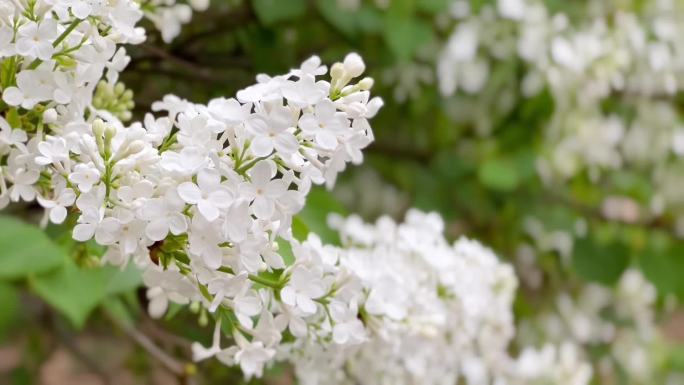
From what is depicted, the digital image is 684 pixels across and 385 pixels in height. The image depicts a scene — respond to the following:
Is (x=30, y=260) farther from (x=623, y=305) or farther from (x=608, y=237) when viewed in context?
(x=623, y=305)

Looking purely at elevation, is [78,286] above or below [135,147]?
below

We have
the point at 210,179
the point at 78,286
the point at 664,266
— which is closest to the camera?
the point at 210,179

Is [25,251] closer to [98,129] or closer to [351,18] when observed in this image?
[98,129]

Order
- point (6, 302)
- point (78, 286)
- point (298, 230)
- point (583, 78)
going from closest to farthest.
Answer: point (298, 230) < point (78, 286) < point (6, 302) < point (583, 78)

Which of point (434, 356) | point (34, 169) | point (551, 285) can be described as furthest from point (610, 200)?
point (34, 169)

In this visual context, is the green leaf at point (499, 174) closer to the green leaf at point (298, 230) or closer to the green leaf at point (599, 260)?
the green leaf at point (599, 260)

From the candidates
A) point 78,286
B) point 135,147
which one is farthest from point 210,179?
point 78,286
